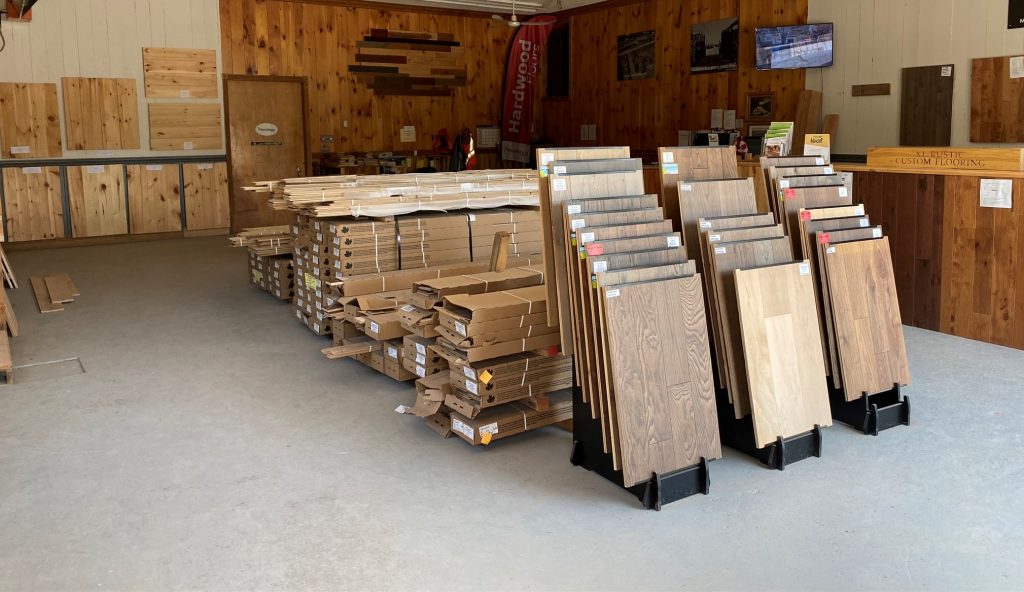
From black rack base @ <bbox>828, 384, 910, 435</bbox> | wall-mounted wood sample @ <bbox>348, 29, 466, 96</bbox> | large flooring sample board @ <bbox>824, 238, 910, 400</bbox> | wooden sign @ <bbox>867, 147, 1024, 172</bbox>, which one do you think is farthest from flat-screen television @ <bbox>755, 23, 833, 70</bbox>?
black rack base @ <bbox>828, 384, 910, 435</bbox>

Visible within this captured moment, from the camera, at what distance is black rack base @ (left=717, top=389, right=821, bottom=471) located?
3939 mm

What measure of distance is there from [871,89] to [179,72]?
28.8 feet

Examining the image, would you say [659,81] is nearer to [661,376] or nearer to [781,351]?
[781,351]

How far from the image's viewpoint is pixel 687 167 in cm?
449

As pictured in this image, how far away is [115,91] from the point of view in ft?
37.1

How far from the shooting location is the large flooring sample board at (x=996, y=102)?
26.2 ft

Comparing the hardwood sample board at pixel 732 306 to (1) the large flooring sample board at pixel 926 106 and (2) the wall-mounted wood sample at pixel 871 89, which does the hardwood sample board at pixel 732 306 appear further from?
(2) the wall-mounted wood sample at pixel 871 89

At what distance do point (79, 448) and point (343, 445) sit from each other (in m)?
1.32

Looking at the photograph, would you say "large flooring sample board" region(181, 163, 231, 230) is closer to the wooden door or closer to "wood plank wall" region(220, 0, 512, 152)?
the wooden door

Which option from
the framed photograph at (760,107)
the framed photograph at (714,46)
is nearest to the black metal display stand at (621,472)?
the framed photograph at (760,107)

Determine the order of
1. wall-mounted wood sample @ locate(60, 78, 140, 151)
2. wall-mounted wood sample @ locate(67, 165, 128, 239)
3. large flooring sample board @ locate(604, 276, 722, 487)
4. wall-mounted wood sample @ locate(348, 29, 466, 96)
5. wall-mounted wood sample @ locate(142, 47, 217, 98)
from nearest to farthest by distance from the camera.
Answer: large flooring sample board @ locate(604, 276, 722, 487)
wall-mounted wood sample @ locate(60, 78, 140, 151)
wall-mounted wood sample @ locate(67, 165, 128, 239)
wall-mounted wood sample @ locate(142, 47, 217, 98)
wall-mounted wood sample @ locate(348, 29, 466, 96)

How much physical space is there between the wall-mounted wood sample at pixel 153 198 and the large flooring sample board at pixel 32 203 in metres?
0.90

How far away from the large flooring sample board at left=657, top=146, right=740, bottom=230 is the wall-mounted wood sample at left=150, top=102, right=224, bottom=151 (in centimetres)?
913

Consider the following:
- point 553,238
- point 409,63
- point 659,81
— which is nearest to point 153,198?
point 409,63
